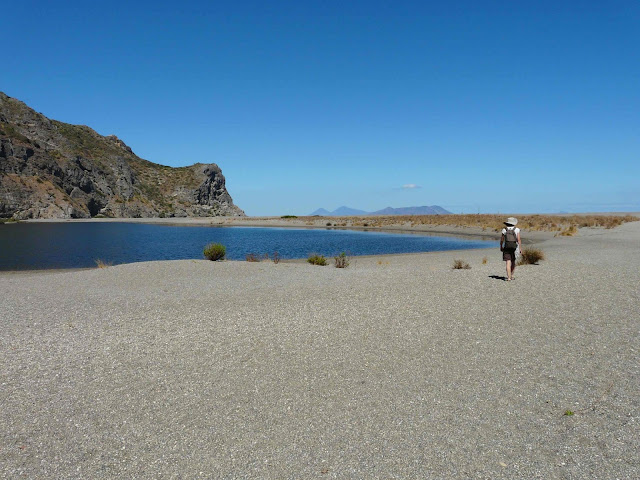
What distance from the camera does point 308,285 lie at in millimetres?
14945

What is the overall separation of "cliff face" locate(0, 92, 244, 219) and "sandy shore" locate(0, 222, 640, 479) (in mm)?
91742

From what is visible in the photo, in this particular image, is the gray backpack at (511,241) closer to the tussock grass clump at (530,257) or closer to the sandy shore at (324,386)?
the sandy shore at (324,386)

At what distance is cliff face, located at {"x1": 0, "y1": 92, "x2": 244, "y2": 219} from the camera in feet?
290

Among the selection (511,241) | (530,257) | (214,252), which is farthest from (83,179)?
(511,241)

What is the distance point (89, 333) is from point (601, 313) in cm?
1167

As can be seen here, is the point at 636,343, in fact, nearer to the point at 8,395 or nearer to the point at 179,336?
the point at 179,336

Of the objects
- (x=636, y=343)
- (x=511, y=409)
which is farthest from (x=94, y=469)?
(x=636, y=343)

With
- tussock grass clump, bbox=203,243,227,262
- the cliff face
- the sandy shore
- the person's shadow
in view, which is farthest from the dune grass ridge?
the cliff face

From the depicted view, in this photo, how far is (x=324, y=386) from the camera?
6.57 meters

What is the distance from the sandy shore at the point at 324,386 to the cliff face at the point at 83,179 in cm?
9174

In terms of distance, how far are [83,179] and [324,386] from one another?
11458 centimetres

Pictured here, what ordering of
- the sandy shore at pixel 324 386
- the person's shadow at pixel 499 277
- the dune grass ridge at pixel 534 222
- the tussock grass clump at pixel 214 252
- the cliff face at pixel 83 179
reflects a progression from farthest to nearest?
the cliff face at pixel 83 179 → the dune grass ridge at pixel 534 222 → the tussock grass clump at pixel 214 252 → the person's shadow at pixel 499 277 → the sandy shore at pixel 324 386

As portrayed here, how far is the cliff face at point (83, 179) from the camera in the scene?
88375 millimetres

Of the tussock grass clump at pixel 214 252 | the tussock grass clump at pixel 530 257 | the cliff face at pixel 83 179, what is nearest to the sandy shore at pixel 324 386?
the tussock grass clump at pixel 530 257
